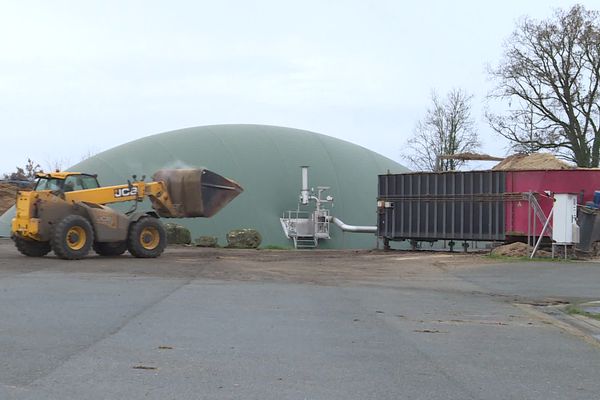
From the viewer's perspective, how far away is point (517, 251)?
23906 millimetres

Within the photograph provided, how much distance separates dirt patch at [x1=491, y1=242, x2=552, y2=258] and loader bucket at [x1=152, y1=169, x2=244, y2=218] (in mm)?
9923

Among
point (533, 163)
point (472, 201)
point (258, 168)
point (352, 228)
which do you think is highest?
point (258, 168)

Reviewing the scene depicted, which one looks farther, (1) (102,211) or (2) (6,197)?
(2) (6,197)

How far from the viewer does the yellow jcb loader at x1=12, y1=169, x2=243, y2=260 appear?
20281 mm

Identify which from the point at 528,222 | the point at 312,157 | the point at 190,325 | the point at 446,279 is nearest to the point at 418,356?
the point at 190,325

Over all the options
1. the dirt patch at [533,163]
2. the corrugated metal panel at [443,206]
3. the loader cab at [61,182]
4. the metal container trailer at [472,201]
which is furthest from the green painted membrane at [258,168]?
the loader cab at [61,182]

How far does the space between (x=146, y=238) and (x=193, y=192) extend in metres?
2.19

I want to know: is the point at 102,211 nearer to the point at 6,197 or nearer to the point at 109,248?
the point at 109,248

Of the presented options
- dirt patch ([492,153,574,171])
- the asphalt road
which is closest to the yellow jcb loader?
the asphalt road

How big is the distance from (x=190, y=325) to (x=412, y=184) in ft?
68.8

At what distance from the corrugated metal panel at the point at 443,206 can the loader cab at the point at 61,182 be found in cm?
1333

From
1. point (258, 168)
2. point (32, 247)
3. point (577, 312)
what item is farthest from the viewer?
point (258, 168)

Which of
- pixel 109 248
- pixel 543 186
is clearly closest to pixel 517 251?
pixel 543 186

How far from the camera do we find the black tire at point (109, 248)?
74.7 ft
